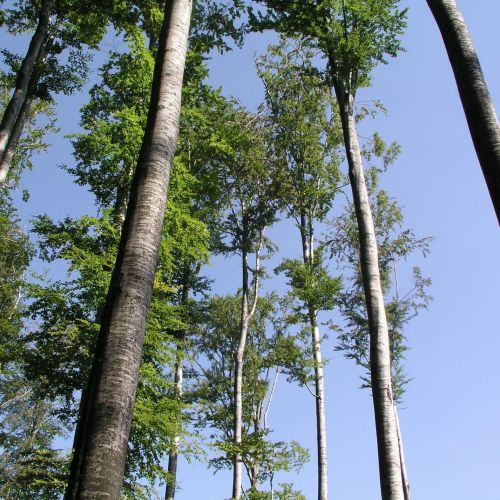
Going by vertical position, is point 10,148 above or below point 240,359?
above

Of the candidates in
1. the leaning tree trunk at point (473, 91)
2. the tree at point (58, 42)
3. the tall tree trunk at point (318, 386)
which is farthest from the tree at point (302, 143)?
the leaning tree trunk at point (473, 91)

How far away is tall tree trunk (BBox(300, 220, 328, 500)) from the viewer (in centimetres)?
1353

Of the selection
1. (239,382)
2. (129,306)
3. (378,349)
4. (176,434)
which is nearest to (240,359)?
(239,382)

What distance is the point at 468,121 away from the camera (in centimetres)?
400

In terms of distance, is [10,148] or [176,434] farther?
[10,148]

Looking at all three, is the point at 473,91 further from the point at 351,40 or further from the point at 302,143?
the point at 302,143

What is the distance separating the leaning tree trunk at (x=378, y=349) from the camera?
19.9ft

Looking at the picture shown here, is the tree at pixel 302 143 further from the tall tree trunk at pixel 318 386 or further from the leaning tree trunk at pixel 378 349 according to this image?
the leaning tree trunk at pixel 378 349

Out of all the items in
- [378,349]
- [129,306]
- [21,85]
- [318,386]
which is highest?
[21,85]

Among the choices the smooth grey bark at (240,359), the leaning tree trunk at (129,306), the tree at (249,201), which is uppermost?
the tree at (249,201)

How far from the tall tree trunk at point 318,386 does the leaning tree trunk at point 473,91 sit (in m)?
11.4

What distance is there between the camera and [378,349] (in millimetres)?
6879

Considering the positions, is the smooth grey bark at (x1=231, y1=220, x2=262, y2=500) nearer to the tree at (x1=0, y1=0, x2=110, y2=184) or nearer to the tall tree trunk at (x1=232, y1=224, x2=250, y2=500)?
the tall tree trunk at (x1=232, y1=224, x2=250, y2=500)

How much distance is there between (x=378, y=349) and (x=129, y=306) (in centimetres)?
446
